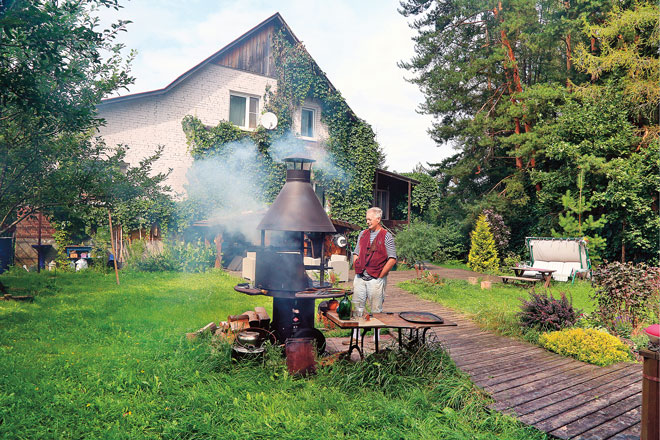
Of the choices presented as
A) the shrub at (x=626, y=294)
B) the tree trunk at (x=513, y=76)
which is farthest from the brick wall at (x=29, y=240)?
the tree trunk at (x=513, y=76)

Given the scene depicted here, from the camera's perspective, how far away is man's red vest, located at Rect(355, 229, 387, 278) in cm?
516

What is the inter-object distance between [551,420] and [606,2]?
17.6m

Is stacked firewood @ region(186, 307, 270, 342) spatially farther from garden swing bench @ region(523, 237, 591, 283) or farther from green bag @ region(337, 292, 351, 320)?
garden swing bench @ region(523, 237, 591, 283)

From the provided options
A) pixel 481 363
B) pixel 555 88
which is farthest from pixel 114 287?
pixel 555 88

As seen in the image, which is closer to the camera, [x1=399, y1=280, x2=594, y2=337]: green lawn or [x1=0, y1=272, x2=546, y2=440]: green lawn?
[x1=0, y1=272, x2=546, y2=440]: green lawn

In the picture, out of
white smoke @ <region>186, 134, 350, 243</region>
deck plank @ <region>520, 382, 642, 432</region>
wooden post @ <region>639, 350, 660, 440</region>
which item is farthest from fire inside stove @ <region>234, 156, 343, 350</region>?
white smoke @ <region>186, 134, 350, 243</region>

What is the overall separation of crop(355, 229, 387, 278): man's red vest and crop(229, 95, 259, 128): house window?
1140 centimetres

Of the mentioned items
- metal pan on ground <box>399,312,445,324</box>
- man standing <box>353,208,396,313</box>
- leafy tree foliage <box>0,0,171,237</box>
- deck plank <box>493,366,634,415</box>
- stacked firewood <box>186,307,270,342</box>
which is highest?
leafy tree foliage <box>0,0,171,237</box>

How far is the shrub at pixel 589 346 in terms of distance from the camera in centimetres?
509

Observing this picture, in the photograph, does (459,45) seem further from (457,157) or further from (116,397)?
(116,397)

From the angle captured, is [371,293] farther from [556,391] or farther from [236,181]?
[236,181]

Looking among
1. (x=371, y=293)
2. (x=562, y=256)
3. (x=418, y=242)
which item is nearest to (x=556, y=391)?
(x=371, y=293)

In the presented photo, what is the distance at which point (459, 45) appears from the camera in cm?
2003

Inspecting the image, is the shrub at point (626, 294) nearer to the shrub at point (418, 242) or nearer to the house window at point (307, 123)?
the shrub at point (418, 242)
